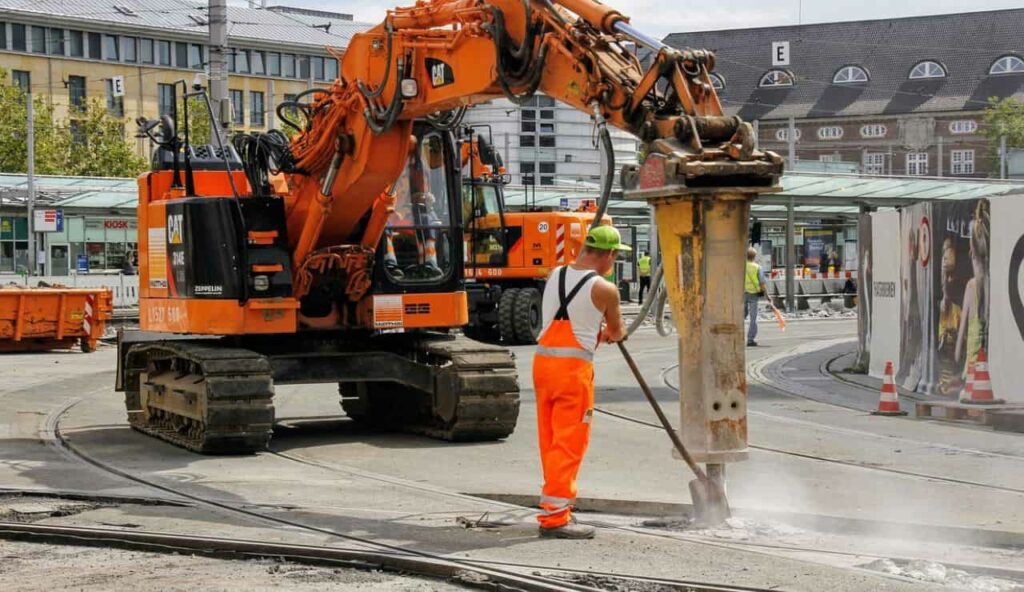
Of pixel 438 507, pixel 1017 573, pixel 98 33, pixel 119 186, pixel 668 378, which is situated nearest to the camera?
pixel 1017 573

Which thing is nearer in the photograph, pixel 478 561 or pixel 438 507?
pixel 478 561

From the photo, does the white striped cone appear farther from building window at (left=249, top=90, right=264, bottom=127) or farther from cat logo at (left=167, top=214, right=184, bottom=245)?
building window at (left=249, top=90, right=264, bottom=127)

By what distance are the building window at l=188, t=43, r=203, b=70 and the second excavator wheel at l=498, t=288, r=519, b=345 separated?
2953 inches

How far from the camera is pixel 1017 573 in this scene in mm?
8258

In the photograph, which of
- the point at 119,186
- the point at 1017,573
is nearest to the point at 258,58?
the point at 119,186

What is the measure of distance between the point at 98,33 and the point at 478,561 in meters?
94.3

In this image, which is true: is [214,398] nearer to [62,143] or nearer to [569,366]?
[569,366]

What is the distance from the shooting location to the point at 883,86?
371 feet

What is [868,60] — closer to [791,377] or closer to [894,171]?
[894,171]

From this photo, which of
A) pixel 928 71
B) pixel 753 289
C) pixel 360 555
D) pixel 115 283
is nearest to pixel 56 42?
pixel 115 283

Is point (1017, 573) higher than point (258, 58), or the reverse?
point (258, 58)

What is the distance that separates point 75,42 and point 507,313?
73893 millimetres

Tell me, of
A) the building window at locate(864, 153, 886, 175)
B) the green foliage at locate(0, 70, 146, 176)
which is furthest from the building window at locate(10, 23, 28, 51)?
the building window at locate(864, 153, 886, 175)

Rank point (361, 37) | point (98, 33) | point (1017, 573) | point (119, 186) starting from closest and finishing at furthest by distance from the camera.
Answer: point (1017, 573) < point (361, 37) < point (119, 186) < point (98, 33)
